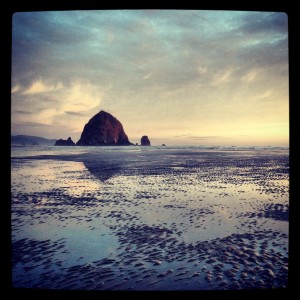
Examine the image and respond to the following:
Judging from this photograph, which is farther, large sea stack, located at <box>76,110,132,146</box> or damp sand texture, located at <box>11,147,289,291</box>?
large sea stack, located at <box>76,110,132,146</box>

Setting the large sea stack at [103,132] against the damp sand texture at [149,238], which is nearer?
the damp sand texture at [149,238]

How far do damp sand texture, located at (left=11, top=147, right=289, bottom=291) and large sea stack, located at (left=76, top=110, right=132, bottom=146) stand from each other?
89.5 metres

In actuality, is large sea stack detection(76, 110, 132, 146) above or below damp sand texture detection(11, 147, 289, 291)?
above

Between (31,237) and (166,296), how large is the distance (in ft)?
15.2

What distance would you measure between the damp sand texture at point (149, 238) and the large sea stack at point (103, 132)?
8949 centimetres

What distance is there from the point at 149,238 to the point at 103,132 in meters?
96.8

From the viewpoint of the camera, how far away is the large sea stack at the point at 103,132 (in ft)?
327

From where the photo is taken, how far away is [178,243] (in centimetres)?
584

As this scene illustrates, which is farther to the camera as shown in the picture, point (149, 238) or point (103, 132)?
point (103, 132)

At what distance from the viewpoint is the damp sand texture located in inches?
171

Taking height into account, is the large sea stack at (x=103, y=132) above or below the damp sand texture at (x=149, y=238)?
above

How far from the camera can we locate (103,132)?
10075 cm
